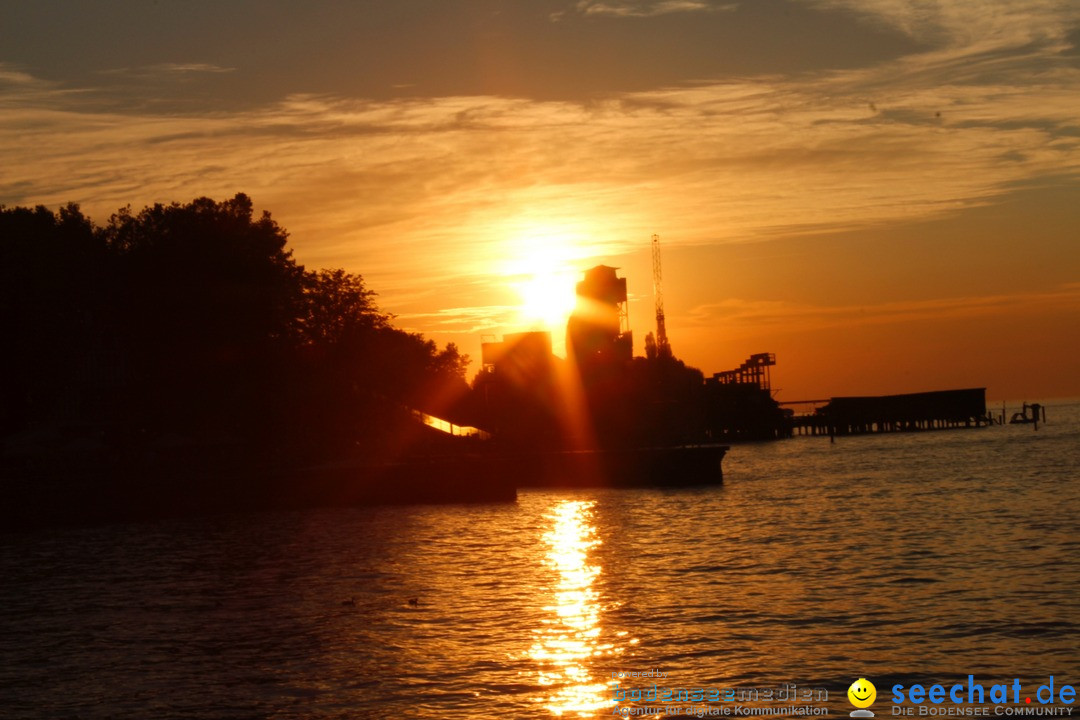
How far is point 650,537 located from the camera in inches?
A: 1909

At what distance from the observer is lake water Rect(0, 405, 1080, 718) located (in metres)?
20.7

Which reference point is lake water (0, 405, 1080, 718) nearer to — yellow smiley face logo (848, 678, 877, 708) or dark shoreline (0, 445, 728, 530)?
yellow smiley face logo (848, 678, 877, 708)

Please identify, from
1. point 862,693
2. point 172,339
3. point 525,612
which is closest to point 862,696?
point 862,693

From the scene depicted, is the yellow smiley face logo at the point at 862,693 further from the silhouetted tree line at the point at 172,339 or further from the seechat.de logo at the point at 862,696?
the silhouetted tree line at the point at 172,339

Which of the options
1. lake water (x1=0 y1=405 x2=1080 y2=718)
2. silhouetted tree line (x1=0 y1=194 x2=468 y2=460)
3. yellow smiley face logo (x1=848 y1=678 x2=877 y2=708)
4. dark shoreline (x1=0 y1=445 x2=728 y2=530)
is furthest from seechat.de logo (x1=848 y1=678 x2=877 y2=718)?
silhouetted tree line (x1=0 y1=194 x2=468 y2=460)

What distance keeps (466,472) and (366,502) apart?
6370mm

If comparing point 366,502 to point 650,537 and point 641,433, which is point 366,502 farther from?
point 641,433

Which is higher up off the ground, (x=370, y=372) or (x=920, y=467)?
(x=370, y=372)

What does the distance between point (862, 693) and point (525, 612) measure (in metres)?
10.8

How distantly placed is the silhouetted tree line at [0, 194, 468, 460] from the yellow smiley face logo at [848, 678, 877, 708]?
200 ft

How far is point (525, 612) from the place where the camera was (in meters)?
28.7

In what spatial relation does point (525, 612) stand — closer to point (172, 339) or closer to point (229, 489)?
point (229, 489)

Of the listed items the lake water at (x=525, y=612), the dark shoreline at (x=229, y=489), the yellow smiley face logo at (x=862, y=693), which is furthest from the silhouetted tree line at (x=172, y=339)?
the yellow smiley face logo at (x=862, y=693)

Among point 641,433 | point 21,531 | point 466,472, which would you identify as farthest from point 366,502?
point 641,433
